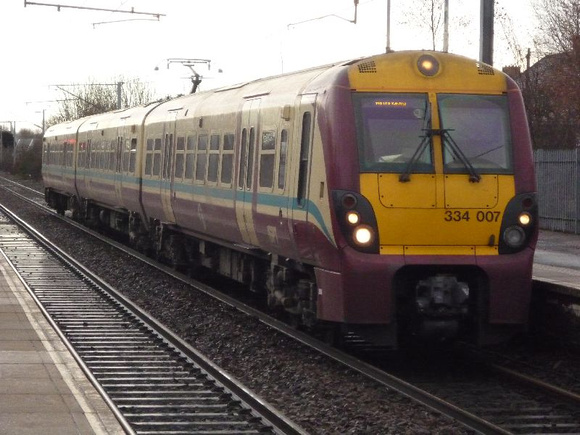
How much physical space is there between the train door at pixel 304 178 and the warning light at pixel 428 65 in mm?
1064

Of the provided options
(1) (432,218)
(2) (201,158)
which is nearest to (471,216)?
(1) (432,218)

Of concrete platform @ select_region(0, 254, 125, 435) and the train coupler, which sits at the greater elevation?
the train coupler

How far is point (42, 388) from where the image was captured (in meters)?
9.59

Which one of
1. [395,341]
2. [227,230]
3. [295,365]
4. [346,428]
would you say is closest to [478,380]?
[395,341]

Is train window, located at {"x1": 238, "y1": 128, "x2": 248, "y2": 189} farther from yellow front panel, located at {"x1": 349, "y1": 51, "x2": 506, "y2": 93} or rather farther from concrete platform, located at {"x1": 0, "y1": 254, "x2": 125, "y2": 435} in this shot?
yellow front panel, located at {"x1": 349, "y1": 51, "x2": 506, "y2": 93}

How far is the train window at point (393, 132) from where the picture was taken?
11201 millimetres

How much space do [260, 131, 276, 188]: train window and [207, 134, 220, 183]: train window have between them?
2392 mm

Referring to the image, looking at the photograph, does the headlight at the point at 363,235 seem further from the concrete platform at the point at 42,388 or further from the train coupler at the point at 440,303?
the concrete platform at the point at 42,388

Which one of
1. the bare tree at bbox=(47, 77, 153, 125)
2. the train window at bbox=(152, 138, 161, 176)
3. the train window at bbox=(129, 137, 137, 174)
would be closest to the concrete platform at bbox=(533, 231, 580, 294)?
the train window at bbox=(152, 138, 161, 176)

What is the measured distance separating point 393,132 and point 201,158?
622 cm

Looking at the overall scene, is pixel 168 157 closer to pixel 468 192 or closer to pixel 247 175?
pixel 247 175

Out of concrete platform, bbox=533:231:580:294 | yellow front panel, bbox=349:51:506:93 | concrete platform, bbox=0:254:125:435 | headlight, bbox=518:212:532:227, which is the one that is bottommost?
concrete platform, bbox=0:254:125:435

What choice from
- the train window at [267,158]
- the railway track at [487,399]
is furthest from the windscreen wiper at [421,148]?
the train window at [267,158]

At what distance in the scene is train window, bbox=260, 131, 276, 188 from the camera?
1327cm
